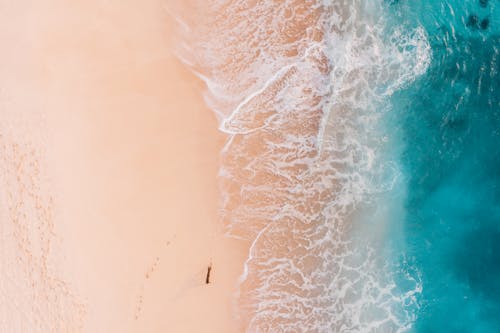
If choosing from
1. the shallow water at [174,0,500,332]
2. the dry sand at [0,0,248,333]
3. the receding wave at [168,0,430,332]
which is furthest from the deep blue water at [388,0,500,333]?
the dry sand at [0,0,248,333]

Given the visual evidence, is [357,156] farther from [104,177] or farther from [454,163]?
[104,177]

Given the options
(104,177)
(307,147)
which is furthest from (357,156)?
(104,177)

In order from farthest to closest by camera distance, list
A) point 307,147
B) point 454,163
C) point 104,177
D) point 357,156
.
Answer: point 454,163
point 357,156
point 307,147
point 104,177

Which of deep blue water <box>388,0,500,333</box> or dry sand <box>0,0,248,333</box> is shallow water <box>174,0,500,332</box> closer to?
deep blue water <box>388,0,500,333</box>

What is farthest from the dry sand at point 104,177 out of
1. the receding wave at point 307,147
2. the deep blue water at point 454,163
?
the deep blue water at point 454,163

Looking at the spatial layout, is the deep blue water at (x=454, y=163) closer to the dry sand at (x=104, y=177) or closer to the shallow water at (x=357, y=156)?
the shallow water at (x=357, y=156)

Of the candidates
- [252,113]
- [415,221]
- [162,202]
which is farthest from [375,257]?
[162,202]
